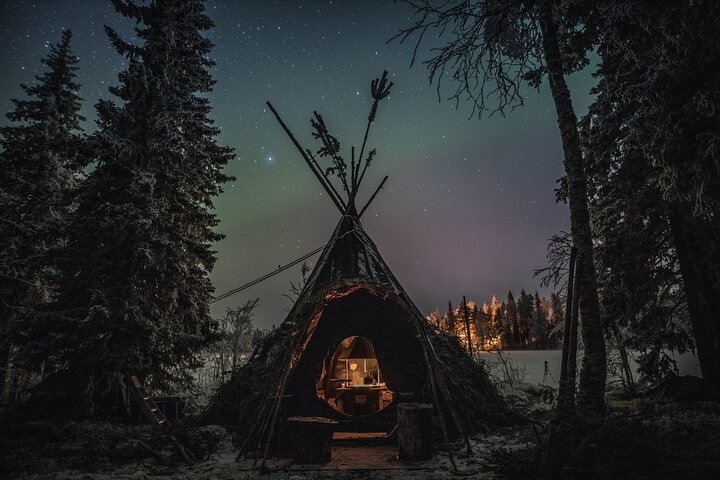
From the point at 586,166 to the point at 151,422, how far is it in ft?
40.0

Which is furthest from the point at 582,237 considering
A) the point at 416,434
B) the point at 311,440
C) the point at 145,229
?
the point at 145,229

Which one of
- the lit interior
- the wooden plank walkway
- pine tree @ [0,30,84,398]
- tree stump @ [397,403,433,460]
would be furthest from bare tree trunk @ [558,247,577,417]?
pine tree @ [0,30,84,398]

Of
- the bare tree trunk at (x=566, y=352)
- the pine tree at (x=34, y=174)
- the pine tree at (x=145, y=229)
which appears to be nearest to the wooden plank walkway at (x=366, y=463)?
the bare tree trunk at (x=566, y=352)

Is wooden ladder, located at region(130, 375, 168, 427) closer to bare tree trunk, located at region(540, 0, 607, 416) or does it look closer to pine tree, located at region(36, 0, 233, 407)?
pine tree, located at region(36, 0, 233, 407)

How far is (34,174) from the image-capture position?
11.7m

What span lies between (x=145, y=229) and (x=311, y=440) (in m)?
6.14

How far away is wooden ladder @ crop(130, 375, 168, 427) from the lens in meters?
7.98

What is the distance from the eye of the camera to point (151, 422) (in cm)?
802

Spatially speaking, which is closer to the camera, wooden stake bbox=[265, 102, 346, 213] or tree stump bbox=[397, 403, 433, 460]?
tree stump bbox=[397, 403, 433, 460]

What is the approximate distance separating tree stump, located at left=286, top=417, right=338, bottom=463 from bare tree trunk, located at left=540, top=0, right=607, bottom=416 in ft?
13.1

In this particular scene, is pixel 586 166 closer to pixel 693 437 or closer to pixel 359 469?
pixel 693 437

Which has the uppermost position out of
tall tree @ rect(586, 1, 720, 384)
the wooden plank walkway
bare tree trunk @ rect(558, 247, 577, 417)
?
tall tree @ rect(586, 1, 720, 384)

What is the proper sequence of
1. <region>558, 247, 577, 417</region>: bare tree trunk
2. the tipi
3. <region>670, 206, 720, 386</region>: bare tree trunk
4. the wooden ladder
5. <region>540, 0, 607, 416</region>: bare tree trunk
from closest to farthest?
1. <region>558, 247, 577, 417</region>: bare tree trunk
2. <region>540, 0, 607, 416</region>: bare tree trunk
3. the tipi
4. the wooden ladder
5. <region>670, 206, 720, 386</region>: bare tree trunk

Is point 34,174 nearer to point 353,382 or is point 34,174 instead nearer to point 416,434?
point 353,382
